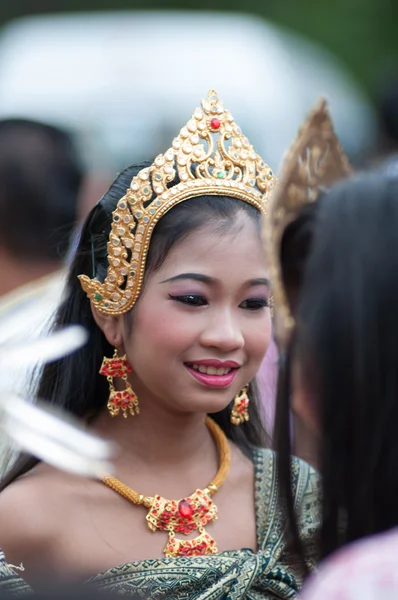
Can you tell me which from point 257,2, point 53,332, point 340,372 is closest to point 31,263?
point 53,332

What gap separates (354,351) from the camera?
6.82 ft

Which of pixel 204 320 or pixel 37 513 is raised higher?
pixel 204 320

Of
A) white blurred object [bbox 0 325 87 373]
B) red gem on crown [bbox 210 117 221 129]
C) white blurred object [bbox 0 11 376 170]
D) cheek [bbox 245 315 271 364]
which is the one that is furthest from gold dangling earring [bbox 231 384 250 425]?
white blurred object [bbox 0 11 376 170]

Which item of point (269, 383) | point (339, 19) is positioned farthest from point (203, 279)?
point (339, 19)

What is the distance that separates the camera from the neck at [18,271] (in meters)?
4.70

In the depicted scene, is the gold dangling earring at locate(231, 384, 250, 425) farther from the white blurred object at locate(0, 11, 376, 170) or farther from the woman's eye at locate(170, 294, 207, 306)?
the white blurred object at locate(0, 11, 376, 170)

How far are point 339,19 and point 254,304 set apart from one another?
1184 centimetres

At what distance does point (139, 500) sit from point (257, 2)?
41.0ft

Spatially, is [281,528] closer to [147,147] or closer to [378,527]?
[378,527]

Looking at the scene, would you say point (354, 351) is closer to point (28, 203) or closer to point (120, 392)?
point (120, 392)

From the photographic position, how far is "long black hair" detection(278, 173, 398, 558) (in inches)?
81.6

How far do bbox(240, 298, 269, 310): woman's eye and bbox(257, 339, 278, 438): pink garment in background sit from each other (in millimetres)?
658

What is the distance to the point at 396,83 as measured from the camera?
15.3 feet

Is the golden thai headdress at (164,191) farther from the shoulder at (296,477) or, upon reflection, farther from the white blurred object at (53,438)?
the shoulder at (296,477)
